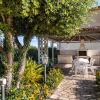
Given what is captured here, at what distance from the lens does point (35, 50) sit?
1110 inches

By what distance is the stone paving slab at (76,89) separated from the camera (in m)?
11.8

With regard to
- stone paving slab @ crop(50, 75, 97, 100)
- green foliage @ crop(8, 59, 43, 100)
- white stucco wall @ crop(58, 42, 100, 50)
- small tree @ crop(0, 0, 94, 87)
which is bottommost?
stone paving slab @ crop(50, 75, 97, 100)

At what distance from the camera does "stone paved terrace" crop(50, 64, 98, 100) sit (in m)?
11.8

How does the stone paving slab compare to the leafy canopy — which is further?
the stone paving slab

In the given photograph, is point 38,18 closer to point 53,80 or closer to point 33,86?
point 33,86

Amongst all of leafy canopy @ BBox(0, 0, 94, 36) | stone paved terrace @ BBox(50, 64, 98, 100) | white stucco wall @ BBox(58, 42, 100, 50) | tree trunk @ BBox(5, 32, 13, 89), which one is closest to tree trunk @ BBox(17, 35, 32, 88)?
leafy canopy @ BBox(0, 0, 94, 36)

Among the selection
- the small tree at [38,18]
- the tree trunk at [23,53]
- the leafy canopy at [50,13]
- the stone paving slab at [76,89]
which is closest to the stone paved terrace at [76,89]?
the stone paving slab at [76,89]

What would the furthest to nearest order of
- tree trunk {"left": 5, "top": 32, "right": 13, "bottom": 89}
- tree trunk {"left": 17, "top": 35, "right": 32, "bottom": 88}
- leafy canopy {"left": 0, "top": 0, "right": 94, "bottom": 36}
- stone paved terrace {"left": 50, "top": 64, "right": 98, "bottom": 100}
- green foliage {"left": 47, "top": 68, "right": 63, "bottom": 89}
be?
green foliage {"left": 47, "top": 68, "right": 63, "bottom": 89}
stone paved terrace {"left": 50, "top": 64, "right": 98, "bottom": 100}
tree trunk {"left": 17, "top": 35, "right": 32, "bottom": 88}
tree trunk {"left": 5, "top": 32, "right": 13, "bottom": 89}
leafy canopy {"left": 0, "top": 0, "right": 94, "bottom": 36}

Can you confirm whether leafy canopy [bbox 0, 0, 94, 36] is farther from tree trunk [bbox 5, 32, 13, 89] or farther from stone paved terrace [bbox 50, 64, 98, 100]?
stone paved terrace [bbox 50, 64, 98, 100]

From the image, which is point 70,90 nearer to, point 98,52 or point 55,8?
point 55,8

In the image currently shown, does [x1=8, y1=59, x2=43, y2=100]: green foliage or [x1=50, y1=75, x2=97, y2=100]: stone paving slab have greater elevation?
[x1=8, y1=59, x2=43, y2=100]: green foliage

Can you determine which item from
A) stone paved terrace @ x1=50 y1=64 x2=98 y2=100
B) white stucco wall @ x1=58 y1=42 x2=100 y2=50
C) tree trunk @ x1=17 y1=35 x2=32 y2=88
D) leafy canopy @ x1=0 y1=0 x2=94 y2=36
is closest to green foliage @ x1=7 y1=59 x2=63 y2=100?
stone paved terrace @ x1=50 y1=64 x2=98 y2=100

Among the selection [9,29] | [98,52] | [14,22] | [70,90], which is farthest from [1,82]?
[98,52]

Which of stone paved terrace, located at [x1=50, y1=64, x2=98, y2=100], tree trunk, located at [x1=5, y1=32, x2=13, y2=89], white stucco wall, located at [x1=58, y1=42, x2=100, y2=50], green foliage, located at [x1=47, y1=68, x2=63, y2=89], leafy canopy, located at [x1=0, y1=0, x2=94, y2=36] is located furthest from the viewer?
white stucco wall, located at [x1=58, y1=42, x2=100, y2=50]
